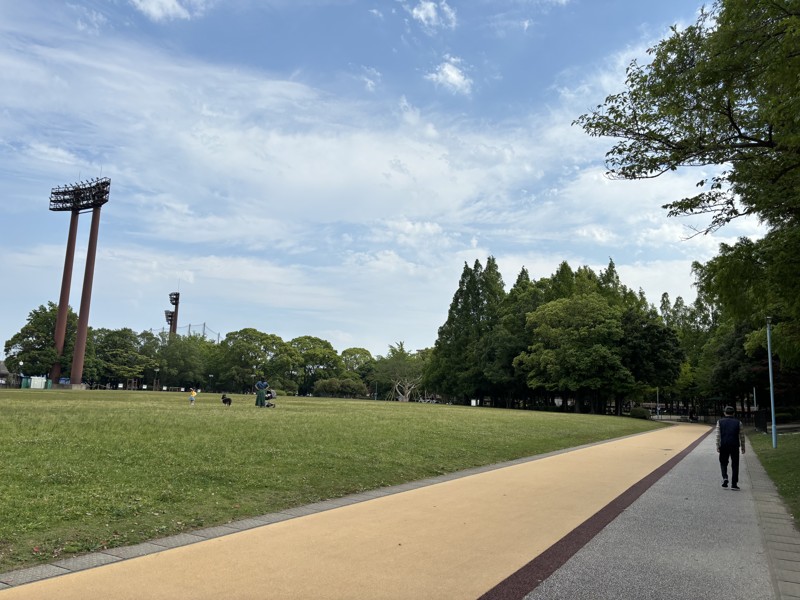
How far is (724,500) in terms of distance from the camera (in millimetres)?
9383

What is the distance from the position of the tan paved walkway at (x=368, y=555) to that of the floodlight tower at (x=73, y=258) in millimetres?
70824

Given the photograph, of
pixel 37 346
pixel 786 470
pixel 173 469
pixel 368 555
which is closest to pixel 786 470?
pixel 786 470

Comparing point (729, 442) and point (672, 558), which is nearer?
point (672, 558)

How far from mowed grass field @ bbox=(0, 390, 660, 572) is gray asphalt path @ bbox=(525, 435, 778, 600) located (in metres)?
4.14

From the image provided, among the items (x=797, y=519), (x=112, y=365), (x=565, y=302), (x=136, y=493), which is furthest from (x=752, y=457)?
(x=112, y=365)

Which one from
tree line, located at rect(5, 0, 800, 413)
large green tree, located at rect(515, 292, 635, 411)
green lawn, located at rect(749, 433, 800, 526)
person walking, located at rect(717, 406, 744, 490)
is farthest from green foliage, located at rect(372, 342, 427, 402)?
person walking, located at rect(717, 406, 744, 490)

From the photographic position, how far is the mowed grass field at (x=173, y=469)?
589 centimetres

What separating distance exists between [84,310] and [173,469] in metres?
69.6

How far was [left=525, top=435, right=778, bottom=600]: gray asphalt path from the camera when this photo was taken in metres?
4.60

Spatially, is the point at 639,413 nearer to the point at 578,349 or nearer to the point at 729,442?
the point at 578,349

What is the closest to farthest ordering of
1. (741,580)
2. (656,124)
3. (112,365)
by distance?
(741,580) → (656,124) → (112,365)

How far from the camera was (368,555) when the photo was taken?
542cm

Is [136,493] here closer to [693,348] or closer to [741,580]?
[741,580]

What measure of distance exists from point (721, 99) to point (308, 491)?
8.38 m
